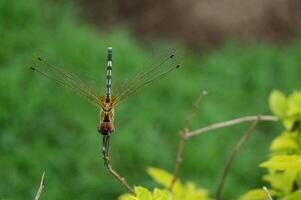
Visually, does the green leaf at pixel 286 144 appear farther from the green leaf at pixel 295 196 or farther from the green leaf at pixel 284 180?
the green leaf at pixel 295 196

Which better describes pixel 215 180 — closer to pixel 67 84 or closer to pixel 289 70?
pixel 289 70

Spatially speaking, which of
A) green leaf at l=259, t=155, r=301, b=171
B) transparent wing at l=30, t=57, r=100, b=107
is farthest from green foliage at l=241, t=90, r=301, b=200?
transparent wing at l=30, t=57, r=100, b=107

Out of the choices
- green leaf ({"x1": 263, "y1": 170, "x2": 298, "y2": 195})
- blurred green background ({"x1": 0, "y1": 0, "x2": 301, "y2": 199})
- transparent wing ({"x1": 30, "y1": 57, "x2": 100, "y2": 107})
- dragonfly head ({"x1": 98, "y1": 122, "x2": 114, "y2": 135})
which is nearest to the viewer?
dragonfly head ({"x1": 98, "y1": 122, "x2": 114, "y2": 135})

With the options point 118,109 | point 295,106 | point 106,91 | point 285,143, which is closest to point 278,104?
point 295,106

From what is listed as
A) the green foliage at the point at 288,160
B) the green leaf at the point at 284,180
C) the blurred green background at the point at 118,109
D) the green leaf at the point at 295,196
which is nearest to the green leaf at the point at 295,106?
the green foliage at the point at 288,160

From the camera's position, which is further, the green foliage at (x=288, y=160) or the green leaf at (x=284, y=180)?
the green leaf at (x=284, y=180)

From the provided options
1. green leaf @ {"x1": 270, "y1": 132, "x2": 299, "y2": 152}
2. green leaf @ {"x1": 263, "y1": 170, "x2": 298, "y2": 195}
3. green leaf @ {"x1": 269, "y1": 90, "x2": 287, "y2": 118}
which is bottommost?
green leaf @ {"x1": 263, "y1": 170, "x2": 298, "y2": 195}

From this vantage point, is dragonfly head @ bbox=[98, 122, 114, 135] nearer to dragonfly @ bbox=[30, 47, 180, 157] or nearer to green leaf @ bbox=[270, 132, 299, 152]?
dragonfly @ bbox=[30, 47, 180, 157]

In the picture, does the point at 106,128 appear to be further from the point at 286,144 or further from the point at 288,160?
the point at 286,144
